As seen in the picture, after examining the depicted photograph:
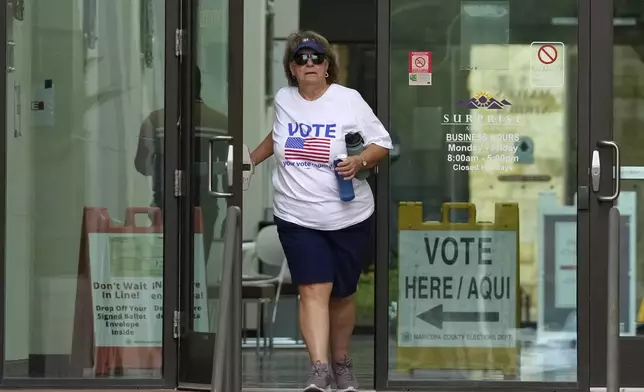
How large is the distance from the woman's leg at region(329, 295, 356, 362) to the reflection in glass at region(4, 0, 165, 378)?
3.57 ft

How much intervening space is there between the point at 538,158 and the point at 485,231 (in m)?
0.45

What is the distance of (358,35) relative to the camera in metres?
10.3

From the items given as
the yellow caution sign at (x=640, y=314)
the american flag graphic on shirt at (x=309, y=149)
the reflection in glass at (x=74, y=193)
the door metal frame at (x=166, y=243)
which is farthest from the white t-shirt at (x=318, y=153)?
the yellow caution sign at (x=640, y=314)

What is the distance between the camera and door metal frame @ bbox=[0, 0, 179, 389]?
6.70m

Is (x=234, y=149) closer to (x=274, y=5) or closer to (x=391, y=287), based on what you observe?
(x=391, y=287)

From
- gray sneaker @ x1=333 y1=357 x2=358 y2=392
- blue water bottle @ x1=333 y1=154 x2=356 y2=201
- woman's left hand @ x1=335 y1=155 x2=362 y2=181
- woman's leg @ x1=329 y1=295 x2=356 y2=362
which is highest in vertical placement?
woman's left hand @ x1=335 y1=155 x2=362 y2=181

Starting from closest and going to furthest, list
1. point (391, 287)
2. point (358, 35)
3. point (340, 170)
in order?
1. point (340, 170)
2. point (391, 287)
3. point (358, 35)

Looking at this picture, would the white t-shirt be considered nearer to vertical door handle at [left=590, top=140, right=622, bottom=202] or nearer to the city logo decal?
the city logo decal

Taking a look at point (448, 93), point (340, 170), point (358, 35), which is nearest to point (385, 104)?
point (448, 93)

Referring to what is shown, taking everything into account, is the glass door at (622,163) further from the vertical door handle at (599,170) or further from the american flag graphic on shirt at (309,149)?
the american flag graphic on shirt at (309,149)

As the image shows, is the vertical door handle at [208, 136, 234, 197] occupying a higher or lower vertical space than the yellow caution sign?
higher

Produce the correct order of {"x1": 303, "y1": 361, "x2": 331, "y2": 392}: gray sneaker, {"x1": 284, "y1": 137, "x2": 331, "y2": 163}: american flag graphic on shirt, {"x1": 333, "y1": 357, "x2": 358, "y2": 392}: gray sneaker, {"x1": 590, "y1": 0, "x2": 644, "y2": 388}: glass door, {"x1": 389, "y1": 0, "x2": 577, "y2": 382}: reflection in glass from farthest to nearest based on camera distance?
1. {"x1": 389, "y1": 0, "x2": 577, "y2": 382}: reflection in glass
2. {"x1": 590, "y1": 0, "x2": 644, "y2": 388}: glass door
3. {"x1": 333, "y1": 357, "x2": 358, "y2": 392}: gray sneaker
4. {"x1": 284, "y1": 137, "x2": 331, "y2": 163}: american flag graphic on shirt
5. {"x1": 303, "y1": 361, "x2": 331, "y2": 392}: gray sneaker

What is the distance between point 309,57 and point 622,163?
1.70m

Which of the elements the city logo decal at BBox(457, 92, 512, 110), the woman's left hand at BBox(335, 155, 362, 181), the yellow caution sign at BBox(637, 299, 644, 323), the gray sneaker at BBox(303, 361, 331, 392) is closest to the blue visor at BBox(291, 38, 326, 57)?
the woman's left hand at BBox(335, 155, 362, 181)
